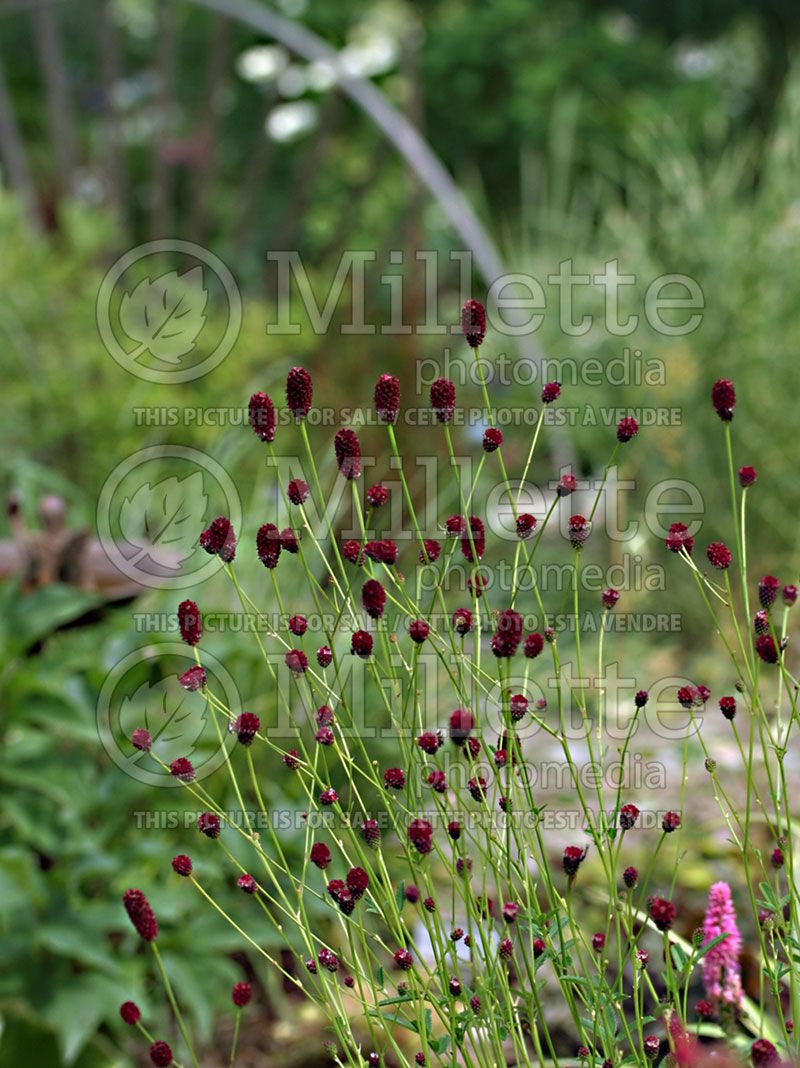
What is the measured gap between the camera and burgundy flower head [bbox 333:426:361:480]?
1133 mm

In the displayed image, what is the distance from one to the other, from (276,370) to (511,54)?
10619mm

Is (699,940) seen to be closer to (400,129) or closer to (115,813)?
(115,813)

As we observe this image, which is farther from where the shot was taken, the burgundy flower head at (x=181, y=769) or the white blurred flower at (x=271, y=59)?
the white blurred flower at (x=271, y=59)

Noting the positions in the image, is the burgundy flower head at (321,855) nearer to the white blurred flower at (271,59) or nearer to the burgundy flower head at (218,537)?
the burgundy flower head at (218,537)

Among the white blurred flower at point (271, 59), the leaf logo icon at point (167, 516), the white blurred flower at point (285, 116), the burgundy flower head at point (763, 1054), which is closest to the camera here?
the burgundy flower head at point (763, 1054)

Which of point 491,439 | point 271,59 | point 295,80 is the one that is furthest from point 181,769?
point 295,80

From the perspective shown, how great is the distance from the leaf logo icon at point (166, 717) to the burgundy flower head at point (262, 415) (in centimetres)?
105

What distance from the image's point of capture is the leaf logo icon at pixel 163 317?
4105 mm

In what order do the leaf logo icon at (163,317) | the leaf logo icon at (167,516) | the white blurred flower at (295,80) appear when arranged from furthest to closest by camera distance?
the white blurred flower at (295,80) → the leaf logo icon at (163,317) → the leaf logo icon at (167,516)

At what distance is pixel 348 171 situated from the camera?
11328 millimetres

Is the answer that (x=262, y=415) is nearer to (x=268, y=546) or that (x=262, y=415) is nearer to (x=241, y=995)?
(x=268, y=546)

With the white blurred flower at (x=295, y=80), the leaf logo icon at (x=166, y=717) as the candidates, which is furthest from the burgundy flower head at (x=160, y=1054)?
the white blurred flower at (x=295, y=80)

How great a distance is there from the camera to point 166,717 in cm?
225

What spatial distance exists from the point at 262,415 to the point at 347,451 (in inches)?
3.6
